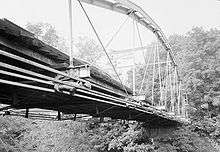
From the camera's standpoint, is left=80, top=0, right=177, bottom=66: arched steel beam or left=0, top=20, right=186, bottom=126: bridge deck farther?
left=80, top=0, right=177, bottom=66: arched steel beam

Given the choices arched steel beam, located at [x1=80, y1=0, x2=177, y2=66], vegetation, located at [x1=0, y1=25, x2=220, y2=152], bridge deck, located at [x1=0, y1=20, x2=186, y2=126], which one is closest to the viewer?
bridge deck, located at [x1=0, y1=20, x2=186, y2=126]

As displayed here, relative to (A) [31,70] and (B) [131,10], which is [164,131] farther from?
(A) [31,70]

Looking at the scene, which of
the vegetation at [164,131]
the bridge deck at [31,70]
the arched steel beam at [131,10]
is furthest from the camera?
the vegetation at [164,131]

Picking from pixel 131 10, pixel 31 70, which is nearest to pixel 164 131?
pixel 131 10

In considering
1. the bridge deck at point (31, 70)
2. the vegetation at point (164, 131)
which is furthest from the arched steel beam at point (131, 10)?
the vegetation at point (164, 131)

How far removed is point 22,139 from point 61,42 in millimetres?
18436

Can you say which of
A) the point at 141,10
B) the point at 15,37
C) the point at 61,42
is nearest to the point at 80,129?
the point at 141,10

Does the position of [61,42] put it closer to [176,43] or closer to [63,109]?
[176,43]

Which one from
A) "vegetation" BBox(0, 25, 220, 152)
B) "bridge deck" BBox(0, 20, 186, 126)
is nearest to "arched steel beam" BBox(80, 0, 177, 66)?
"bridge deck" BBox(0, 20, 186, 126)

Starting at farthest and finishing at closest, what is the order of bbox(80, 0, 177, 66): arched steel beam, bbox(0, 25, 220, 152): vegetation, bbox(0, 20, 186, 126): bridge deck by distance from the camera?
bbox(0, 25, 220, 152): vegetation, bbox(80, 0, 177, 66): arched steel beam, bbox(0, 20, 186, 126): bridge deck

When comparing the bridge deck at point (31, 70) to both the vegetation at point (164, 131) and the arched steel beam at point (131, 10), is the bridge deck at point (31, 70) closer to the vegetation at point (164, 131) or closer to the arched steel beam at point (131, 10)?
the arched steel beam at point (131, 10)

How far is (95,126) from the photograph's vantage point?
19.1 m

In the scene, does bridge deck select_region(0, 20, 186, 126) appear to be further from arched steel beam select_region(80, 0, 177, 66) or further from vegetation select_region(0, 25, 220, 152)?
vegetation select_region(0, 25, 220, 152)

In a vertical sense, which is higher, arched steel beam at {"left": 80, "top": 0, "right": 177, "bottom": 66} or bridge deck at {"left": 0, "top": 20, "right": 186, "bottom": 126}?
arched steel beam at {"left": 80, "top": 0, "right": 177, "bottom": 66}
